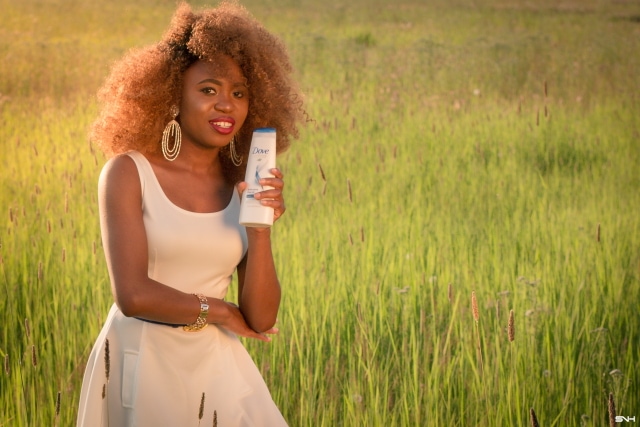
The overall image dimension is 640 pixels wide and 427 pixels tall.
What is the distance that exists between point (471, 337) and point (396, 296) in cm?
40

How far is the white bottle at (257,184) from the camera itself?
82.8 inches

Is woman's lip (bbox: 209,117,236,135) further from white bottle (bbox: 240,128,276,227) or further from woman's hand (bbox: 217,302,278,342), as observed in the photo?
woman's hand (bbox: 217,302,278,342)

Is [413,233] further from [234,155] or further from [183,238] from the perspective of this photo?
[183,238]

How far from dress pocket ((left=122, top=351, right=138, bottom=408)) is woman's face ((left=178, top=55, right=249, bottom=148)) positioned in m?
0.49

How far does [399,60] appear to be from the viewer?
29.5 ft

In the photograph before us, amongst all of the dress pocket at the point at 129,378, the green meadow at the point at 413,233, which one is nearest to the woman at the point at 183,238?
the dress pocket at the point at 129,378

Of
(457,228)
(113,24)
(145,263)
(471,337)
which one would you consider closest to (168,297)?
(145,263)

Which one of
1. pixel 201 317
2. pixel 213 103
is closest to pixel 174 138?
pixel 213 103

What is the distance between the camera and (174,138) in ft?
7.70

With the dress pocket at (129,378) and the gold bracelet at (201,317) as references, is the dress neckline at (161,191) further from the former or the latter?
the dress pocket at (129,378)

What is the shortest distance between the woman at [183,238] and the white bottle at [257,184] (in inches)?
0.9

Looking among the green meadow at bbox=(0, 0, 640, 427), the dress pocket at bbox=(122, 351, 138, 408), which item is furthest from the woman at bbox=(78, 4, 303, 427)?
the green meadow at bbox=(0, 0, 640, 427)

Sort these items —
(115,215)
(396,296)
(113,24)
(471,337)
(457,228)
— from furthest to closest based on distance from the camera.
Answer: (113,24) < (457,228) < (396,296) < (471,337) < (115,215)

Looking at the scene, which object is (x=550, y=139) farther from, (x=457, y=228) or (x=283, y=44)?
(x=283, y=44)
